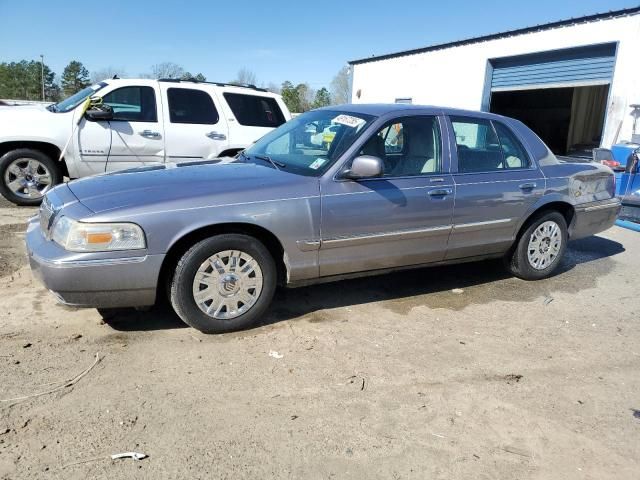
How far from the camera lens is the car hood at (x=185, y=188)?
3.46m

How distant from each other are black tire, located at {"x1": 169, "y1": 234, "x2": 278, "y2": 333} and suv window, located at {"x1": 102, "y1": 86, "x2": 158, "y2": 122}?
4.66 m

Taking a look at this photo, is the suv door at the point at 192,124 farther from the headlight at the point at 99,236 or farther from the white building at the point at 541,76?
the white building at the point at 541,76

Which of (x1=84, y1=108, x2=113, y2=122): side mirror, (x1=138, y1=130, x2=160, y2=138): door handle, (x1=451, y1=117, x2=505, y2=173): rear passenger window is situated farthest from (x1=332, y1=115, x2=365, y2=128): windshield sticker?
(x1=84, y1=108, x2=113, y2=122): side mirror

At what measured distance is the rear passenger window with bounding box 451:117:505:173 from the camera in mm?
4660

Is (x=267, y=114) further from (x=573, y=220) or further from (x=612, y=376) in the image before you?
(x=612, y=376)

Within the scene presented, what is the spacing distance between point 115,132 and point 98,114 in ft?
1.08

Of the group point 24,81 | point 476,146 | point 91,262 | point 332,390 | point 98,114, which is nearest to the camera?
point 332,390

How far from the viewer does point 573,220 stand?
5.44 m

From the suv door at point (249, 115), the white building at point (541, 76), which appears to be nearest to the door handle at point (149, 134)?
the suv door at point (249, 115)

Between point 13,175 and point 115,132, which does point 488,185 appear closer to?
point 115,132

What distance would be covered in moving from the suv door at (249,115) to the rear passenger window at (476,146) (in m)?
3.90

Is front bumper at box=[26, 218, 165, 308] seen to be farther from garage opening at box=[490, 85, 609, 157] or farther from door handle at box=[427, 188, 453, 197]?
garage opening at box=[490, 85, 609, 157]

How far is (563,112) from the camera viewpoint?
24.1 meters

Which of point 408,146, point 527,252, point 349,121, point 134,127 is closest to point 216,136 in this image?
point 134,127
